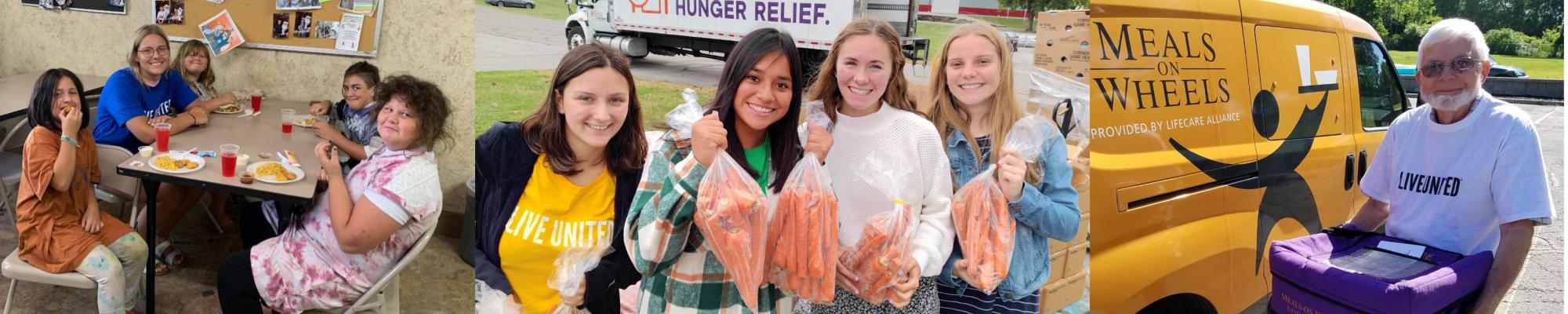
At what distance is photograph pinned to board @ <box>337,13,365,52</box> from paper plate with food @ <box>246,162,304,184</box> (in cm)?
39

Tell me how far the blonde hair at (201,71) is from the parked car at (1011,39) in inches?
103

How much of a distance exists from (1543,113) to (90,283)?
4024 mm

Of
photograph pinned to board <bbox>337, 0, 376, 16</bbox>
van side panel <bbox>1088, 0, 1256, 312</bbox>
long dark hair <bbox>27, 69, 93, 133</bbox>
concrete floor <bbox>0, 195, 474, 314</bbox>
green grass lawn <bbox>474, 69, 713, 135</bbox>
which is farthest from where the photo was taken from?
concrete floor <bbox>0, 195, 474, 314</bbox>

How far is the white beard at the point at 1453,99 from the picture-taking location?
5.67 feet

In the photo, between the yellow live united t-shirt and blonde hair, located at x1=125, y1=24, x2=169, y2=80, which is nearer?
the yellow live united t-shirt

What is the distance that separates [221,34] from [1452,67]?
11.0ft

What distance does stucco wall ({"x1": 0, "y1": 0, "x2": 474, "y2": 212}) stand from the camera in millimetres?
2316

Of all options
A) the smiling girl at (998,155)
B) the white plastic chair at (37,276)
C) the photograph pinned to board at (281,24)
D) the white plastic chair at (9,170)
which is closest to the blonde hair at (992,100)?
the smiling girl at (998,155)

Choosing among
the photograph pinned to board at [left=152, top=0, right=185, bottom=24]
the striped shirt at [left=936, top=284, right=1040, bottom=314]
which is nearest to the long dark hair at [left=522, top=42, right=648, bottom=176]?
the striped shirt at [left=936, top=284, right=1040, bottom=314]

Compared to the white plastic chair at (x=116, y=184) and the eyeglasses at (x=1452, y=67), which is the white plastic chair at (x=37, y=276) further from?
the eyeglasses at (x=1452, y=67)

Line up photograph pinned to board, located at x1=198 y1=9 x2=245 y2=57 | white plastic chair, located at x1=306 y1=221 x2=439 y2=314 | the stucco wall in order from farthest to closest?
photograph pinned to board, located at x1=198 y1=9 x2=245 y2=57, white plastic chair, located at x1=306 y1=221 x2=439 y2=314, the stucco wall

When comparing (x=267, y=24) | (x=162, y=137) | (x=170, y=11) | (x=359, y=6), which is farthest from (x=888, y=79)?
(x=170, y=11)

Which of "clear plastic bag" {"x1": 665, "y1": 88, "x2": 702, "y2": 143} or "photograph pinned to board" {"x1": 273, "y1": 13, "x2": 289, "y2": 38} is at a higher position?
"photograph pinned to board" {"x1": 273, "y1": 13, "x2": 289, "y2": 38}

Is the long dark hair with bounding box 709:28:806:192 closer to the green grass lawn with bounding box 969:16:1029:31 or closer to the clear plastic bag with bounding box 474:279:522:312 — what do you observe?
the green grass lawn with bounding box 969:16:1029:31
